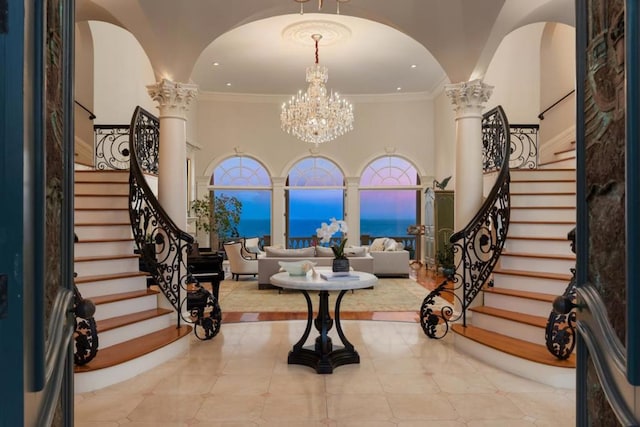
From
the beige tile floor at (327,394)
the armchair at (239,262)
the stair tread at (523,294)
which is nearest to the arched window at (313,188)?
the armchair at (239,262)

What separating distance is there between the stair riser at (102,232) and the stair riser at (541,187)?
491 cm

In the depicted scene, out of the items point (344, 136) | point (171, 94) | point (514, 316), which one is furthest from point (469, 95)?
point (344, 136)

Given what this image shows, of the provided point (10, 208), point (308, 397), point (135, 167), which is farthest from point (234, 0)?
point (10, 208)

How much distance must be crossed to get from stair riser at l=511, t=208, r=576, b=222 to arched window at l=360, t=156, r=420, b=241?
744cm

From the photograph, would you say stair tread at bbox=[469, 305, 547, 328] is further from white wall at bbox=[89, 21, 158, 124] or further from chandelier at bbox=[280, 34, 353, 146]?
white wall at bbox=[89, 21, 158, 124]

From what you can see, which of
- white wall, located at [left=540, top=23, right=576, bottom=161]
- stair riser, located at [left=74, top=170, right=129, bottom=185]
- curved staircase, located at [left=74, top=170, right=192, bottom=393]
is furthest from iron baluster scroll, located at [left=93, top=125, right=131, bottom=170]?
white wall, located at [left=540, top=23, right=576, bottom=161]

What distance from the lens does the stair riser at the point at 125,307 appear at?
4.21m

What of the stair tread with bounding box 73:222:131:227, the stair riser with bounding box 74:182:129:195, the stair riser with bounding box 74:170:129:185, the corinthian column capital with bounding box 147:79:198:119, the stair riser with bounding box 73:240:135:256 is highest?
the corinthian column capital with bounding box 147:79:198:119

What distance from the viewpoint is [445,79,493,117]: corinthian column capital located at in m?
5.33

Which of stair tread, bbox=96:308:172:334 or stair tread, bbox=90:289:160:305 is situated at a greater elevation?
stair tread, bbox=90:289:160:305

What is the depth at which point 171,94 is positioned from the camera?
521cm

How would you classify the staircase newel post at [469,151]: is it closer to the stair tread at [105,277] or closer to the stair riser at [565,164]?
the stair riser at [565,164]

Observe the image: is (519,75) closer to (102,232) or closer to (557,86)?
(557,86)

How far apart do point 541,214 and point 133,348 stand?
15.6ft
